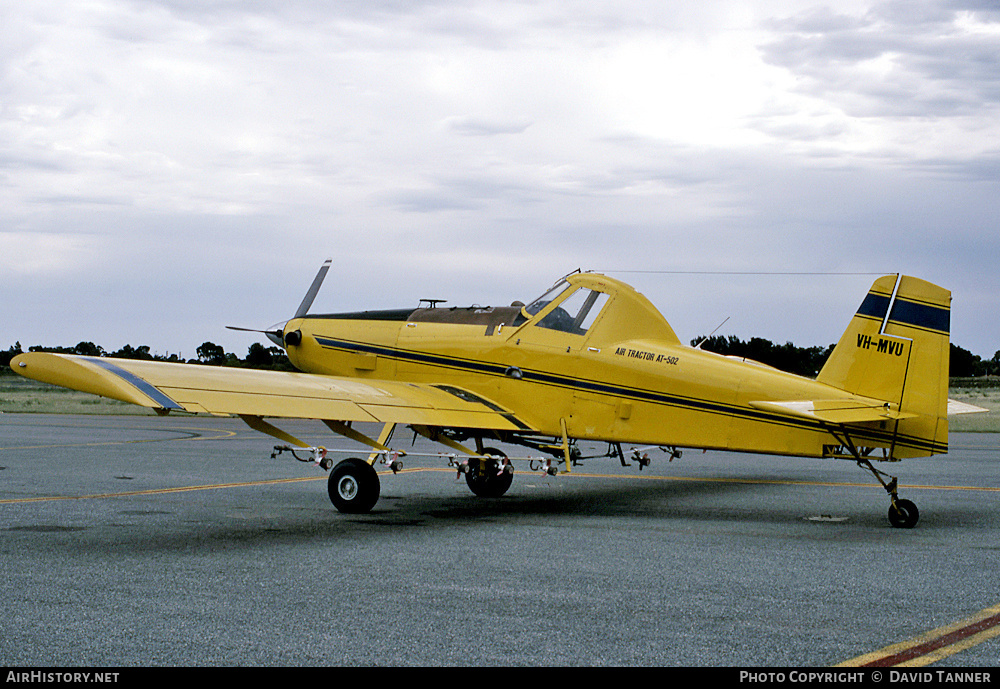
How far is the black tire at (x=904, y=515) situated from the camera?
10750 millimetres

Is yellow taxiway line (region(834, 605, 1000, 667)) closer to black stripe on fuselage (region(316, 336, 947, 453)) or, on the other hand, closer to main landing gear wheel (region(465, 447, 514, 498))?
black stripe on fuselage (region(316, 336, 947, 453))

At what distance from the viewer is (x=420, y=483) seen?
51.7 feet

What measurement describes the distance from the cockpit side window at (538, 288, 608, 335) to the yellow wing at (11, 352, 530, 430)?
1.29 m

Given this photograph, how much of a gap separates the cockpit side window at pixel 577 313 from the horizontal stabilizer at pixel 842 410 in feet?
8.44

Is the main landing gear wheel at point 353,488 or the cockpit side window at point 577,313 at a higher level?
the cockpit side window at point 577,313

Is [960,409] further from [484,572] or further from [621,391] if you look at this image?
[484,572]

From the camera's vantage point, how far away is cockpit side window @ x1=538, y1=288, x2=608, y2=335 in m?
12.5

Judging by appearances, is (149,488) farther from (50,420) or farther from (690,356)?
(50,420)

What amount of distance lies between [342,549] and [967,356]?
9519 centimetres

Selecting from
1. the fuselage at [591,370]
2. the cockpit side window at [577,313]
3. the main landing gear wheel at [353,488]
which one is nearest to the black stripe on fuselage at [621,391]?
the fuselage at [591,370]

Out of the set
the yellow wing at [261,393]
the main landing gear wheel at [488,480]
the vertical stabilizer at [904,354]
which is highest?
the vertical stabilizer at [904,354]

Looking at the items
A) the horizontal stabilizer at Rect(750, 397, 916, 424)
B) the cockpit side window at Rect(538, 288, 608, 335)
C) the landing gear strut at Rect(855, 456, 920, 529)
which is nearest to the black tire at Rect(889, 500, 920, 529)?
the landing gear strut at Rect(855, 456, 920, 529)

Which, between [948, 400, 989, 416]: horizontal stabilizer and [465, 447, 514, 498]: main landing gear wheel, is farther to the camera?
[465, 447, 514, 498]: main landing gear wheel

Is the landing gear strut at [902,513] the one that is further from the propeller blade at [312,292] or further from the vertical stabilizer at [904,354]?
the propeller blade at [312,292]
